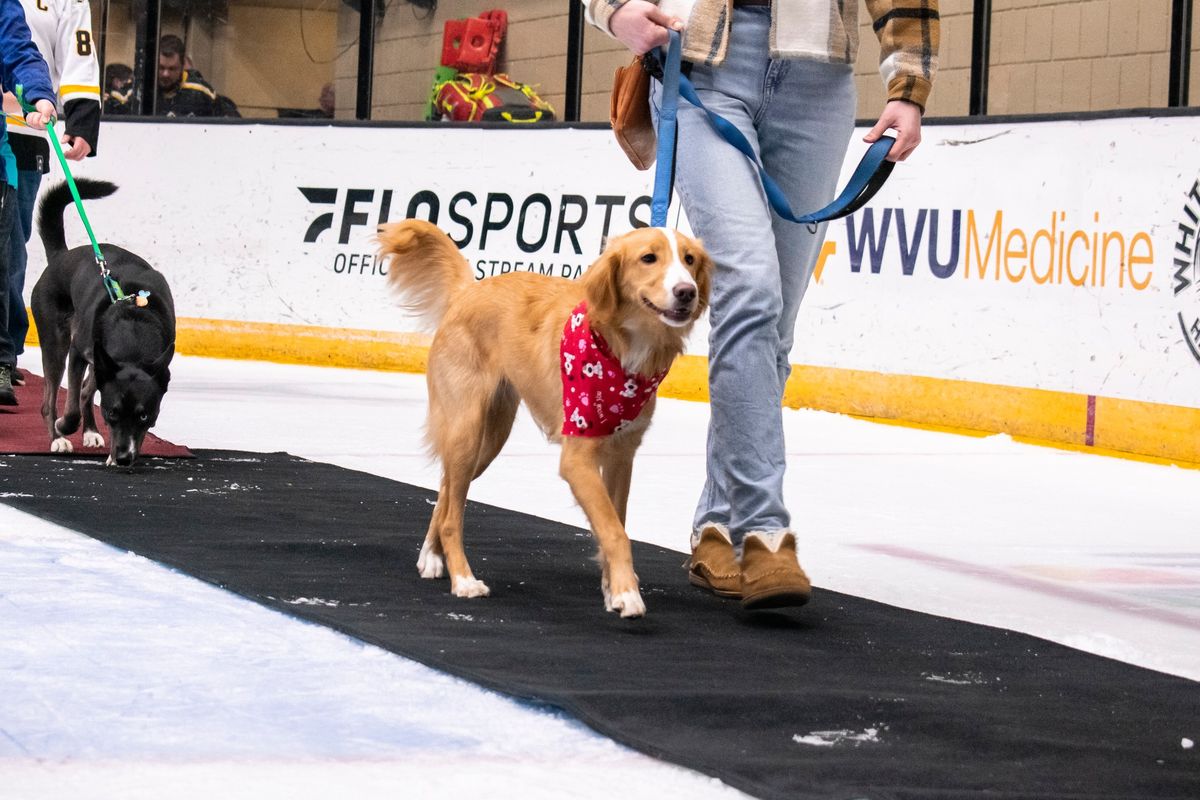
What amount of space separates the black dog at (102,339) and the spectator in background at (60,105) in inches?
19.0

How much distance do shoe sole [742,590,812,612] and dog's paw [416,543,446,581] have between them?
30.4 inches

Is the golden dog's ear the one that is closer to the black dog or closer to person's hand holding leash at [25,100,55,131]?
the black dog

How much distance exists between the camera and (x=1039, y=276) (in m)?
7.75

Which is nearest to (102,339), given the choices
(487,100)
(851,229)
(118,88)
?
(851,229)

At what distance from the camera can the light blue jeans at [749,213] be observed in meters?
3.57

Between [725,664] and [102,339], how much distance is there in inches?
136

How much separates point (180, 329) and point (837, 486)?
6409 mm

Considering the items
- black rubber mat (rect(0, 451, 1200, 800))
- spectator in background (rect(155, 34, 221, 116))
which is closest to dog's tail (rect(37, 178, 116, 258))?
black rubber mat (rect(0, 451, 1200, 800))

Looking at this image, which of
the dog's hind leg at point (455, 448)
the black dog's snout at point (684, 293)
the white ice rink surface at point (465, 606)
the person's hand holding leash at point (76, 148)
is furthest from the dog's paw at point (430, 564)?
the person's hand holding leash at point (76, 148)

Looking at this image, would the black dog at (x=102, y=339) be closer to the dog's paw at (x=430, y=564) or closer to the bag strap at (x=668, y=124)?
the dog's paw at (x=430, y=564)

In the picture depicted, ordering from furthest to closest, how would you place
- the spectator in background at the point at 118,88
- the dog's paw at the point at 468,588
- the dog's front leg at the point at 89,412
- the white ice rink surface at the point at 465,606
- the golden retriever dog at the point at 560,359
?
the spectator in background at the point at 118,88
the dog's front leg at the point at 89,412
the dog's paw at the point at 468,588
the golden retriever dog at the point at 560,359
the white ice rink surface at the point at 465,606

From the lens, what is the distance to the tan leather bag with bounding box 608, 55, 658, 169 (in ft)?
12.6

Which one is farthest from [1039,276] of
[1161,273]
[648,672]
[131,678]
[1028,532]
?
[131,678]

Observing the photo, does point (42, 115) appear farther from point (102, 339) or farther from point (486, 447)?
point (486, 447)
